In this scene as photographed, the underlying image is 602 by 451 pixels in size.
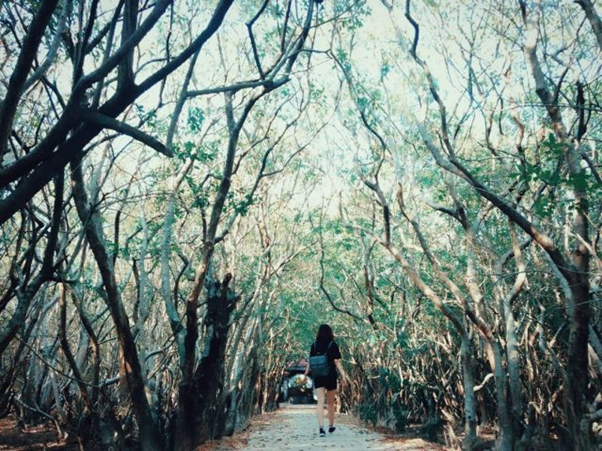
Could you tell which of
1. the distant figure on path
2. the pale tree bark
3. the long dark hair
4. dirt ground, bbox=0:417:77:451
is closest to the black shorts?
the distant figure on path

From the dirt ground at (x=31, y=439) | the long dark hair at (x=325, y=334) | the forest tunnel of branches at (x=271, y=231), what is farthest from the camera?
the dirt ground at (x=31, y=439)

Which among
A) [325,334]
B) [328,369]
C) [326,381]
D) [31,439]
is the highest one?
[325,334]

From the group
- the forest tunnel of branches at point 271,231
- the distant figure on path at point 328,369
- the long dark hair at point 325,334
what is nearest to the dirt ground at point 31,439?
the forest tunnel of branches at point 271,231

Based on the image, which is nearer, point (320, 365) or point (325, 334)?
point (320, 365)

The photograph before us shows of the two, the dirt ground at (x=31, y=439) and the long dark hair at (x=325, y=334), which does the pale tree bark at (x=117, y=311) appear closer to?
the long dark hair at (x=325, y=334)

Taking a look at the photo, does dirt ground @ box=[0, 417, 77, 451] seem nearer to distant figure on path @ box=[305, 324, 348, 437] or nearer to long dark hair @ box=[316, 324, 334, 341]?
distant figure on path @ box=[305, 324, 348, 437]

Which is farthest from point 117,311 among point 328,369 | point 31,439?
point 31,439

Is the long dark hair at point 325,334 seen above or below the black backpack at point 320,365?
above

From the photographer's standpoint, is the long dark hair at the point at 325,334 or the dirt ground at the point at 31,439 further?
the dirt ground at the point at 31,439

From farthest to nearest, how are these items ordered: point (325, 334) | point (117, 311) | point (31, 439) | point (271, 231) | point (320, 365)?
point (271, 231) < point (31, 439) < point (325, 334) < point (320, 365) < point (117, 311)

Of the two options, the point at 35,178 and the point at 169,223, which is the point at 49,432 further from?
the point at 35,178

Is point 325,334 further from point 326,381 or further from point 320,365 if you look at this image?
point 326,381

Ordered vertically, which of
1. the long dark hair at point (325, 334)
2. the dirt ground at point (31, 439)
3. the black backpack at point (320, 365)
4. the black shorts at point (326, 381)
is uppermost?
the long dark hair at point (325, 334)

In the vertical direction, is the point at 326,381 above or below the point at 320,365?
below
